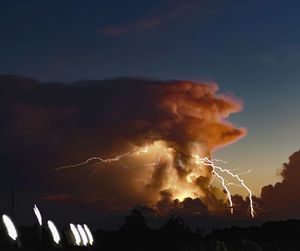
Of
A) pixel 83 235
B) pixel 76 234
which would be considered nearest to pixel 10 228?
pixel 76 234

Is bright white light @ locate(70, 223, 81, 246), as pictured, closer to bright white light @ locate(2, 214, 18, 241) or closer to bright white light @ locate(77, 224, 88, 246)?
bright white light @ locate(77, 224, 88, 246)

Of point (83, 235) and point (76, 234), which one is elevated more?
point (83, 235)

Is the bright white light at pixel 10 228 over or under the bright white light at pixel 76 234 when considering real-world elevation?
under

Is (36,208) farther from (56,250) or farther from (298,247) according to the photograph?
(298,247)

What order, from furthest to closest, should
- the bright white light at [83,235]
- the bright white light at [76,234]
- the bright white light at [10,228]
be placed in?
the bright white light at [83,235]
the bright white light at [76,234]
the bright white light at [10,228]

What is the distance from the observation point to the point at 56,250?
1258 inches

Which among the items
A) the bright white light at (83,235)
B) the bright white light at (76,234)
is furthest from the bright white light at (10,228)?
the bright white light at (83,235)

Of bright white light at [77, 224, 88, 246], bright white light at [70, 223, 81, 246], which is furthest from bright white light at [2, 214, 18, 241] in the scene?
bright white light at [77, 224, 88, 246]

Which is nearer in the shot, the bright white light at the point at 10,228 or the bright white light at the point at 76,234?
the bright white light at the point at 10,228

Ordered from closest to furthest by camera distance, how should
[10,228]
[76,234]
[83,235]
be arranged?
[10,228] < [76,234] < [83,235]


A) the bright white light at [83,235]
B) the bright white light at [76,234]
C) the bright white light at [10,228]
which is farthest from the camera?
the bright white light at [83,235]

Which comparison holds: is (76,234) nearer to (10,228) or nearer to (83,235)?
(83,235)

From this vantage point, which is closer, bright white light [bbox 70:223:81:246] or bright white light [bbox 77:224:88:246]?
bright white light [bbox 70:223:81:246]

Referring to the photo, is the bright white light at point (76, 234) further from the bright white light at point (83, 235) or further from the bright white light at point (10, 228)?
the bright white light at point (10, 228)
